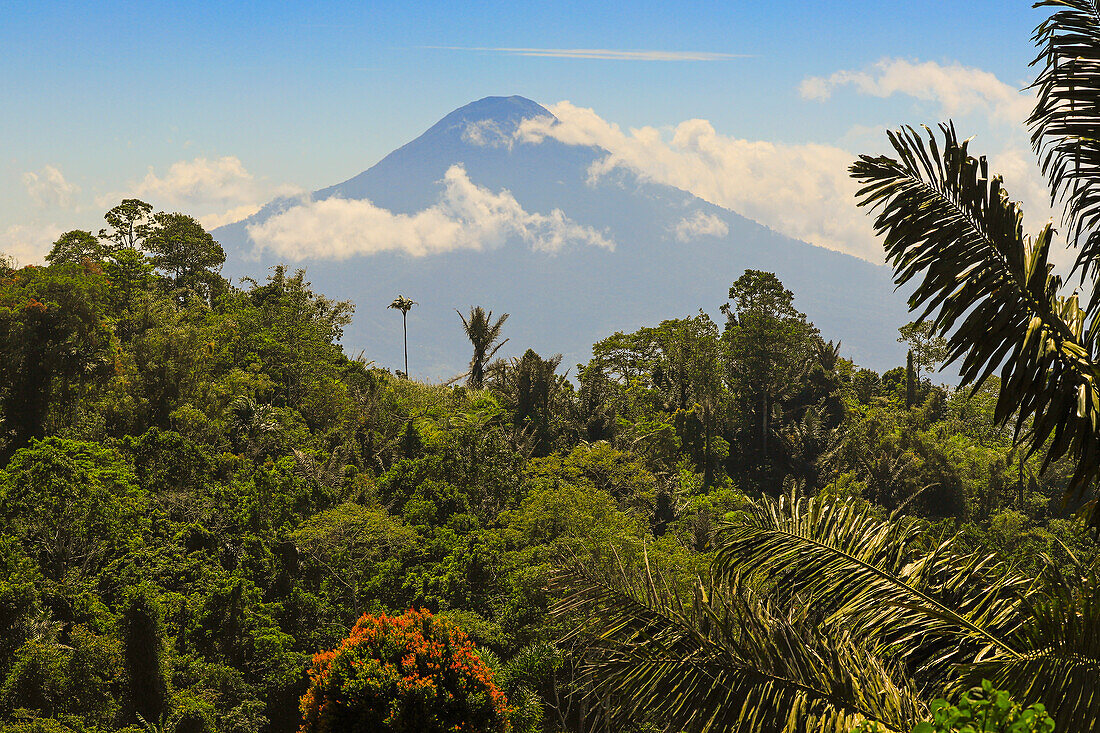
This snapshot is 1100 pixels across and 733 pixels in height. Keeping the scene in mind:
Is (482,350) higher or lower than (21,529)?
higher

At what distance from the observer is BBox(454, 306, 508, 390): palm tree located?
147ft

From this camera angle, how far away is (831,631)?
542 centimetres

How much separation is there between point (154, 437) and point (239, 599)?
7379 millimetres

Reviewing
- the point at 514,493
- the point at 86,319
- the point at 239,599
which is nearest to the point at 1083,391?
the point at 239,599

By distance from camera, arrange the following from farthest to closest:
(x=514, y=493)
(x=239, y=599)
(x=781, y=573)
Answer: (x=514, y=493) → (x=239, y=599) → (x=781, y=573)

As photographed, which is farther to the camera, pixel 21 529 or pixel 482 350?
pixel 482 350

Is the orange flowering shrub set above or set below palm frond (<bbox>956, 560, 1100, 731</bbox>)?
below

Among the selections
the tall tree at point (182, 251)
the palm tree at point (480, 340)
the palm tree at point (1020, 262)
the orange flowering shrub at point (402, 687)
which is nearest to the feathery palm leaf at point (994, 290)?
the palm tree at point (1020, 262)

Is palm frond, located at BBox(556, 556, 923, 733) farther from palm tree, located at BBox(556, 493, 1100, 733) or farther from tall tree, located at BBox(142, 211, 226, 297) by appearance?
tall tree, located at BBox(142, 211, 226, 297)

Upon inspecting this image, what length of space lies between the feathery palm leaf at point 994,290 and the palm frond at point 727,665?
1647mm

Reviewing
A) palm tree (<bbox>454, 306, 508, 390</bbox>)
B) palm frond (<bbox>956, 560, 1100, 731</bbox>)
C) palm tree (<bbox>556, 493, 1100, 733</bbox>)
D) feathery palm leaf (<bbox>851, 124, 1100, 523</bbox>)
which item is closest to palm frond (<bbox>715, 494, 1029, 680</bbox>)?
palm tree (<bbox>556, 493, 1100, 733</bbox>)

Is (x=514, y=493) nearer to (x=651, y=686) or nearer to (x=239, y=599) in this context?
(x=239, y=599)

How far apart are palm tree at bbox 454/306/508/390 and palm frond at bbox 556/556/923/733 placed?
38.7 metres

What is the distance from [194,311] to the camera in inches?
1515
